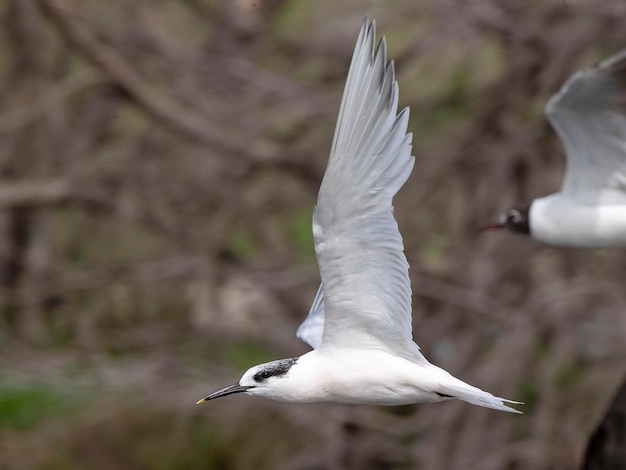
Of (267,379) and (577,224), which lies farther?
(577,224)

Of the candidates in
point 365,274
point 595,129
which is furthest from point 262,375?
point 595,129

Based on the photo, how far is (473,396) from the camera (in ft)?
9.14

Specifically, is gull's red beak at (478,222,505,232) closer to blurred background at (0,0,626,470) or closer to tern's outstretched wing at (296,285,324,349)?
blurred background at (0,0,626,470)

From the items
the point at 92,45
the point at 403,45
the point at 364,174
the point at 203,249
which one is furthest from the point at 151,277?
the point at 364,174

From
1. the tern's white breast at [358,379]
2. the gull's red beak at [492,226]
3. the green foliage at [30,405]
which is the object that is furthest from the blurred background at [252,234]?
the tern's white breast at [358,379]

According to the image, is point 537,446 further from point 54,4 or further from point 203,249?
point 54,4

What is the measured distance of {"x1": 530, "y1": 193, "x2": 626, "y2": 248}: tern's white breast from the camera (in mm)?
4988

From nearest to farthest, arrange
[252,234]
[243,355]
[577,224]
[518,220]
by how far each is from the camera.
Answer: [577,224] < [518,220] < [243,355] < [252,234]

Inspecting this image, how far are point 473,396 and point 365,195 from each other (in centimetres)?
54

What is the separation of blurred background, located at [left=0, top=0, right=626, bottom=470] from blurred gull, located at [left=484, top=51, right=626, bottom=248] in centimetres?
51

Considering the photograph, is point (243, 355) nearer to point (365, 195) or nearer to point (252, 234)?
point (252, 234)

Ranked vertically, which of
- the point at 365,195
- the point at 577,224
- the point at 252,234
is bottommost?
the point at 365,195

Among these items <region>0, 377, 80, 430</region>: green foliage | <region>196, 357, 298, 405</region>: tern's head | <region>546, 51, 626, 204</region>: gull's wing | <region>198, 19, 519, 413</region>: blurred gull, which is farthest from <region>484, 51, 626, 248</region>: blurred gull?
<region>0, 377, 80, 430</region>: green foliage

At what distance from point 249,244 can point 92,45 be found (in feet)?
4.51
